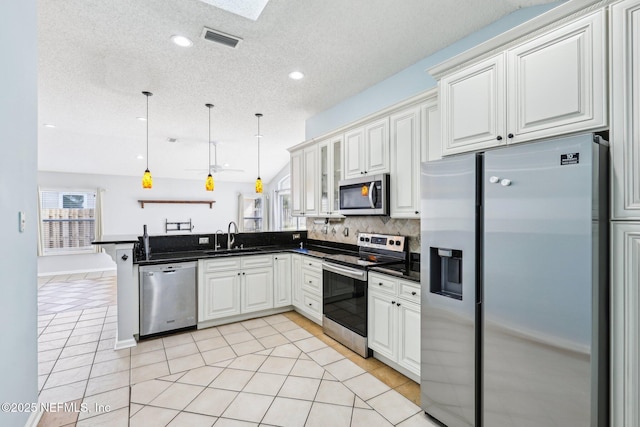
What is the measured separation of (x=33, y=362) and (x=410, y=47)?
12.6ft

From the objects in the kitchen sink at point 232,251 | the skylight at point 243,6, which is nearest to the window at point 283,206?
the kitchen sink at point 232,251

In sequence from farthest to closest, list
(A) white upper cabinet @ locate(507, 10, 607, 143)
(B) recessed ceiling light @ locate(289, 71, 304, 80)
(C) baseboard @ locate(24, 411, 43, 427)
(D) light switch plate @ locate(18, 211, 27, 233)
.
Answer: (B) recessed ceiling light @ locate(289, 71, 304, 80) → (C) baseboard @ locate(24, 411, 43, 427) → (D) light switch plate @ locate(18, 211, 27, 233) → (A) white upper cabinet @ locate(507, 10, 607, 143)

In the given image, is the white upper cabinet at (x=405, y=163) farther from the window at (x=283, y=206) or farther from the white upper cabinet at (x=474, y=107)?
the window at (x=283, y=206)

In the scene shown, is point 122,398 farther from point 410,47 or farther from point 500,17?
point 500,17

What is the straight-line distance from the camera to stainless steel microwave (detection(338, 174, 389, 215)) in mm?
3109

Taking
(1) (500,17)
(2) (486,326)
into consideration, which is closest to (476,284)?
(2) (486,326)

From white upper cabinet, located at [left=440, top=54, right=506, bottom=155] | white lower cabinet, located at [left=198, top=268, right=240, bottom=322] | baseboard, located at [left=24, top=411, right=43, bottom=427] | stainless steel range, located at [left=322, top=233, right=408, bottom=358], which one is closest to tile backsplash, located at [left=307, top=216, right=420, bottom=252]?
stainless steel range, located at [left=322, top=233, right=408, bottom=358]

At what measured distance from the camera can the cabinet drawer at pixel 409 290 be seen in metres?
2.39

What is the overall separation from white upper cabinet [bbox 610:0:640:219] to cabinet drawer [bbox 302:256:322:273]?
108 inches

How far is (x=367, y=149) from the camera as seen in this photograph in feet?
11.1

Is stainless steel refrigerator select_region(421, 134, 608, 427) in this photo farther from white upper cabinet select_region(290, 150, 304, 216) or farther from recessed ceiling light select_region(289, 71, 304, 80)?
white upper cabinet select_region(290, 150, 304, 216)

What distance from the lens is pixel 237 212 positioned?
965cm

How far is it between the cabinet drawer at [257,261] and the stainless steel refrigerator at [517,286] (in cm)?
247

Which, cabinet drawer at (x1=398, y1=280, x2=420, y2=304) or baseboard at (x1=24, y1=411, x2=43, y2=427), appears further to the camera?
cabinet drawer at (x1=398, y1=280, x2=420, y2=304)
